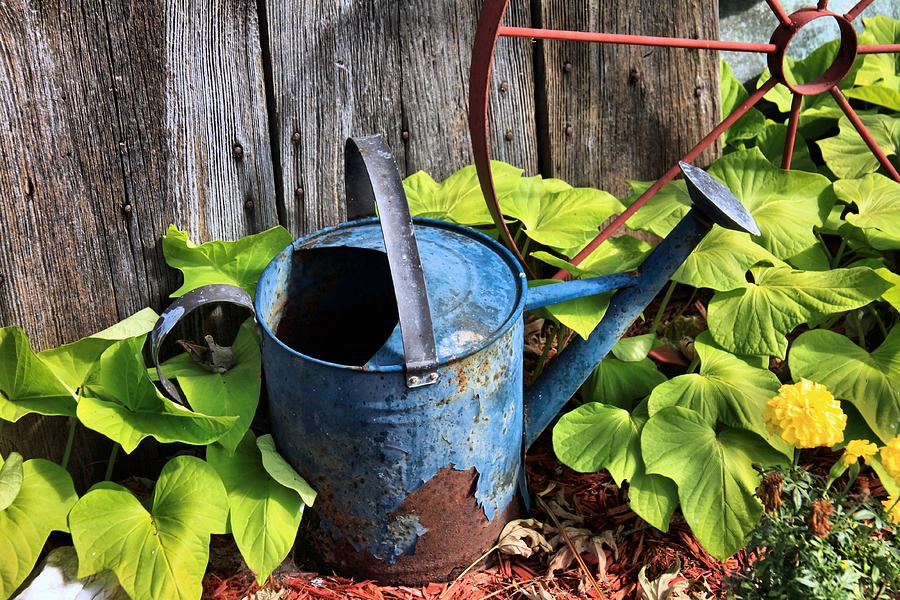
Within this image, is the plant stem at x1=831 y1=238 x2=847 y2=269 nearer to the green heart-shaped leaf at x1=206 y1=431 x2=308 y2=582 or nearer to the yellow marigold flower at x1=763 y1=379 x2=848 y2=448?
the yellow marigold flower at x1=763 y1=379 x2=848 y2=448

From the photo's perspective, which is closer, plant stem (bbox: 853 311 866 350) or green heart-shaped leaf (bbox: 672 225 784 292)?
green heart-shaped leaf (bbox: 672 225 784 292)

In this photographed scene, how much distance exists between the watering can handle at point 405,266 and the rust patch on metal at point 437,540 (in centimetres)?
31

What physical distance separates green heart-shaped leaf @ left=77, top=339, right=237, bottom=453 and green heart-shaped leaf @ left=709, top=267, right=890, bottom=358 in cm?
115

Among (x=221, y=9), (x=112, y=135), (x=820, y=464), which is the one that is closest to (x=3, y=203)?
(x=112, y=135)

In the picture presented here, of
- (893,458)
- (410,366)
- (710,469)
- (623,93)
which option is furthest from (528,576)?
(623,93)

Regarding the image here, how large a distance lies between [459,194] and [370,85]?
1.15 feet

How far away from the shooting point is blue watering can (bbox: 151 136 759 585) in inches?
62.2

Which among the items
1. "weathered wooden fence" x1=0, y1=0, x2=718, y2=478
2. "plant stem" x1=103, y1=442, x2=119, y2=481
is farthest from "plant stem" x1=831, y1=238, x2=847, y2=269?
"plant stem" x1=103, y1=442, x2=119, y2=481

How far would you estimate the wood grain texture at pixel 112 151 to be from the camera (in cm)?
174

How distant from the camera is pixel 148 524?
173 centimetres

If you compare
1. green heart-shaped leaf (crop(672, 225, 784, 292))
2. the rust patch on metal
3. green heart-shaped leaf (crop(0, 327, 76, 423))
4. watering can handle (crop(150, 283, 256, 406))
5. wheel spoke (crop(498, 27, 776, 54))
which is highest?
wheel spoke (crop(498, 27, 776, 54))

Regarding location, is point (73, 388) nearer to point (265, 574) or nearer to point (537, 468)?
point (265, 574)

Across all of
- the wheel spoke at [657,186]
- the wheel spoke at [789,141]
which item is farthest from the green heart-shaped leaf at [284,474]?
the wheel spoke at [789,141]

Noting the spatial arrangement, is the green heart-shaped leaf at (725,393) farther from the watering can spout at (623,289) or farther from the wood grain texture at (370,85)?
the wood grain texture at (370,85)
